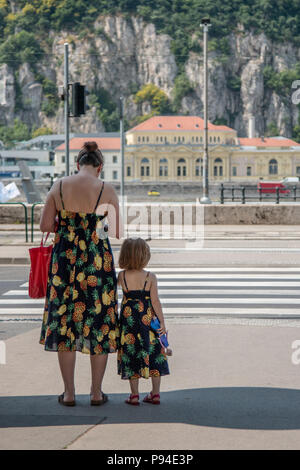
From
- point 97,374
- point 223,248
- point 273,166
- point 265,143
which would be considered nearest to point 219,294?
point 97,374

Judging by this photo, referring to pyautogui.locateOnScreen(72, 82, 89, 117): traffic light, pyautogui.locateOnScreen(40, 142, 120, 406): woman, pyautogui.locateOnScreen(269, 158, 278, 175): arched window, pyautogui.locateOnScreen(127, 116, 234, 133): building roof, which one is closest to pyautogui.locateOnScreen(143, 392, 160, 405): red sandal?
pyautogui.locateOnScreen(40, 142, 120, 406): woman

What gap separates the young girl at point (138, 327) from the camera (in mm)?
5086

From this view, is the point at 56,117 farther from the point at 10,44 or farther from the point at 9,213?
the point at 9,213

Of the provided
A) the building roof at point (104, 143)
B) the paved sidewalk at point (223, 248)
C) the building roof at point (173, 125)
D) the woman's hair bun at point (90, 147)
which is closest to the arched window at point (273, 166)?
the building roof at point (173, 125)

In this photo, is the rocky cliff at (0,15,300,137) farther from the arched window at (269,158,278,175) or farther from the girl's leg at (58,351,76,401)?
the girl's leg at (58,351,76,401)

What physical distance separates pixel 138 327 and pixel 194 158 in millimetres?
129810

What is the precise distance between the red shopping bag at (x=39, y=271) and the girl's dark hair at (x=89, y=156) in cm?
75

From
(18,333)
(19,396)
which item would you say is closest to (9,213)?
(18,333)

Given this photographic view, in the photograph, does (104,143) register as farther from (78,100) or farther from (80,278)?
(80,278)

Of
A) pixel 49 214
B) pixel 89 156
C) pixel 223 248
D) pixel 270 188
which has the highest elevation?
pixel 270 188

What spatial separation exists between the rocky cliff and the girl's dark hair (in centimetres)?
17156

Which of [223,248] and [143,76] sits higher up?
[143,76]

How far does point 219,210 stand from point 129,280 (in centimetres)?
1952

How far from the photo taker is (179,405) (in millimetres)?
5059
